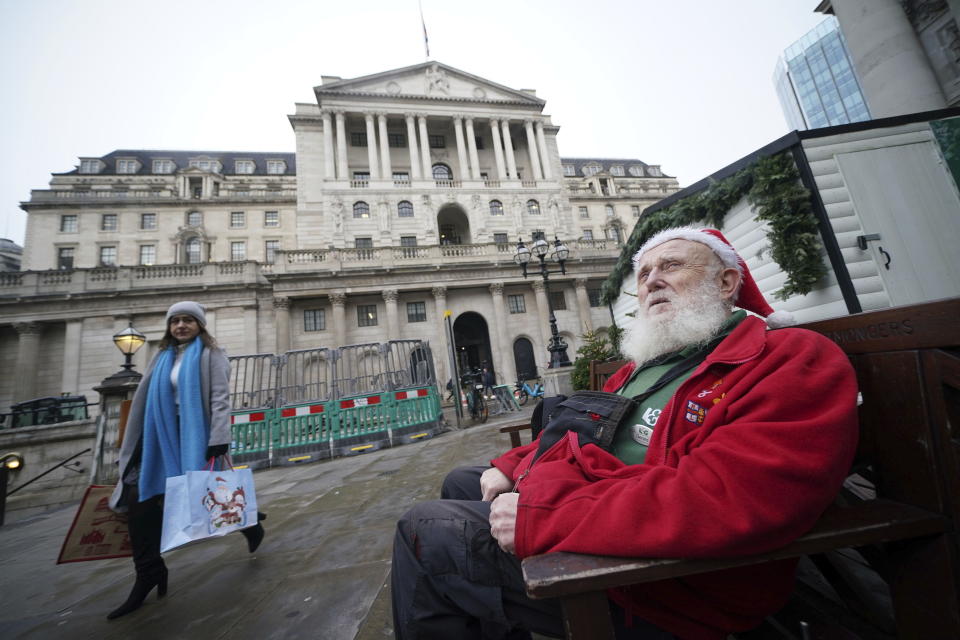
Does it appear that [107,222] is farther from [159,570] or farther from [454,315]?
[159,570]

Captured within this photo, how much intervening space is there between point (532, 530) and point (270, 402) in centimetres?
1026

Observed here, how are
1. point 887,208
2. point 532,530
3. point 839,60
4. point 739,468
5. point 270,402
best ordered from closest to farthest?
point 739,468, point 532,530, point 887,208, point 270,402, point 839,60

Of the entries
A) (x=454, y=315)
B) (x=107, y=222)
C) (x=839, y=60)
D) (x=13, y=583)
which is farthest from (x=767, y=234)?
(x=839, y=60)

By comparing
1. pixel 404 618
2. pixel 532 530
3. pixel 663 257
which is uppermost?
pixel 663 257

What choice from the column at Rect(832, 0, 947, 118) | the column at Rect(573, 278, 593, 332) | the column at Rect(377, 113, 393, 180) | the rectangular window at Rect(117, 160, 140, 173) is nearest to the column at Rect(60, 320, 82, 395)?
the column at Rect(377, 113, 393, 180)

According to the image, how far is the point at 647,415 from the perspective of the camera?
4.65ft

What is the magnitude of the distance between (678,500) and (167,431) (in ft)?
11.1

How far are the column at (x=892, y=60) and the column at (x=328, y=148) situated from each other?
22.7 meters

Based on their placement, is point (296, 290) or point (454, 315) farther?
point (454, 315)

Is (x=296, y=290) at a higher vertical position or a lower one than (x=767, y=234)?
higher

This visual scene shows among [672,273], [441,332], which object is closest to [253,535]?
[672,273]

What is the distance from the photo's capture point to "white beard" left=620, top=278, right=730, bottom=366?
1.57 m

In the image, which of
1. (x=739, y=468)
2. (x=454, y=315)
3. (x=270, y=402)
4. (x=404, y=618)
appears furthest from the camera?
(x=454, y=315)

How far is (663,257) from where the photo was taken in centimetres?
185
